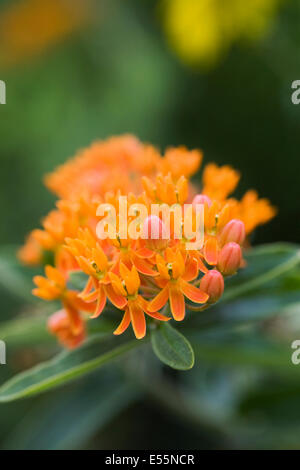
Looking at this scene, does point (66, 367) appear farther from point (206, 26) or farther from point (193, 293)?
point (206, 26)

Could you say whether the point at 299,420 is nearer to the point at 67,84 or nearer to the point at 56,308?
the point at 56,308

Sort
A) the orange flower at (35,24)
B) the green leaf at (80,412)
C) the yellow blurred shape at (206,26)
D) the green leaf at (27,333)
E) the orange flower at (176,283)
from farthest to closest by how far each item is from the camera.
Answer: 1. the orange flower at (35,24)
2. the yellow blurred shape at (206,26)
3. the green leaf at (80,412)
4. the green leaf at (27,333)
5. the orange flower at (176,283)

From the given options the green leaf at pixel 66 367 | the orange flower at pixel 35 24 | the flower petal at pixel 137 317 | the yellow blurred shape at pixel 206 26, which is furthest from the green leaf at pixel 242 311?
the orange flower at pixel 35 24

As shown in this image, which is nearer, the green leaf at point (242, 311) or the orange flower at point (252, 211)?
the orange flower at point (252, 211)

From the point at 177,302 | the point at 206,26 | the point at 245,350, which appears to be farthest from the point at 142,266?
the point at 206,26

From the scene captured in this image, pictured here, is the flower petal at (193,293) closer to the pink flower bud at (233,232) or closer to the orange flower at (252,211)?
the pink flower bud at (233,232)
